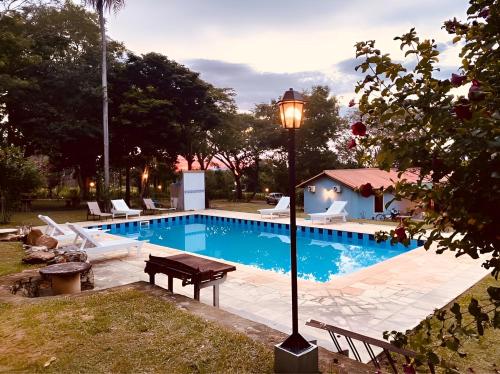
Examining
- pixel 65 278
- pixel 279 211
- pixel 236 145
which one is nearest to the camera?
pixel 65 278

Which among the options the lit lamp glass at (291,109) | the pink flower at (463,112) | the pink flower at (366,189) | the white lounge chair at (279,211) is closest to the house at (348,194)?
the white lounge chair at (279,211)

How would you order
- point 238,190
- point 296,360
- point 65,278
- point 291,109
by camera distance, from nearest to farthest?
point 296,360
point 291,109
point 65,278
point 238,190

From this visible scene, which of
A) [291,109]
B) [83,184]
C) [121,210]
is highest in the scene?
[291,109]

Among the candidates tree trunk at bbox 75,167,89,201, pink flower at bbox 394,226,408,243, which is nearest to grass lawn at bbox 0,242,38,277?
pink flower at bbox 394,226,408,243

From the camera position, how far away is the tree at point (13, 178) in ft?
49.3

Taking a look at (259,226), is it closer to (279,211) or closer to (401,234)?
(279,211)

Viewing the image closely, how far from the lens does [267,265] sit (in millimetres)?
11555

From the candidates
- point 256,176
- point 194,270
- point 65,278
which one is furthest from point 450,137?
point 256,176

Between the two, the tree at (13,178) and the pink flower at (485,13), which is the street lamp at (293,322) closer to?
the pink flower at (485,13)

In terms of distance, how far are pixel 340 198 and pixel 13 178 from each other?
16270 millimetres

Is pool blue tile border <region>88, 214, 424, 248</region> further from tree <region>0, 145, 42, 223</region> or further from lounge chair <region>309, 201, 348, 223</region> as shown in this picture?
tree <region>0, 145, 42, 223</region>

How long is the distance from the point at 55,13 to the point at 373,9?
74.1ft

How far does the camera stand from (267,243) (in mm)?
14555

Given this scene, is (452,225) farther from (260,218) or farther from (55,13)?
(55,13)
